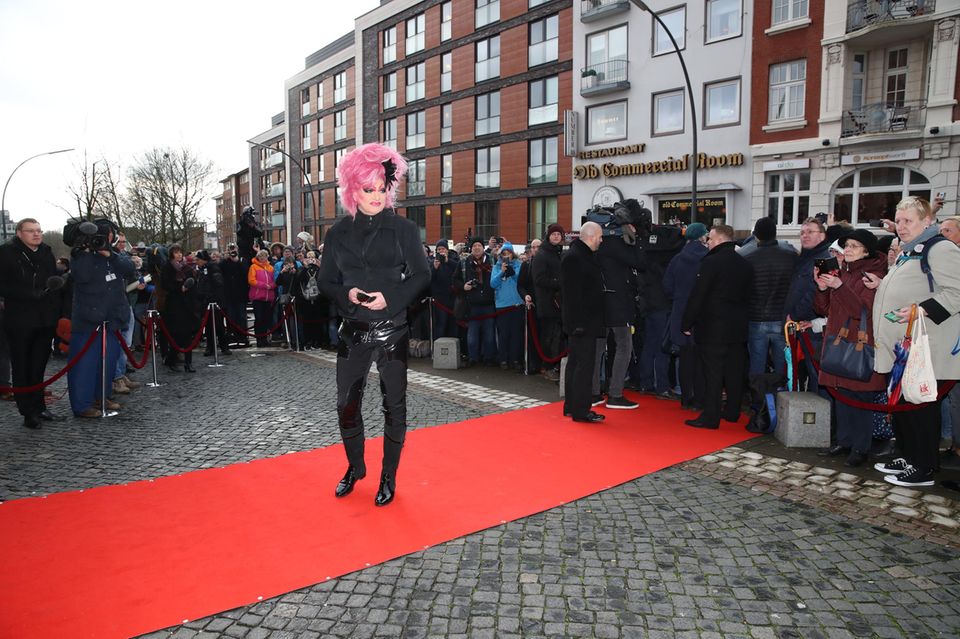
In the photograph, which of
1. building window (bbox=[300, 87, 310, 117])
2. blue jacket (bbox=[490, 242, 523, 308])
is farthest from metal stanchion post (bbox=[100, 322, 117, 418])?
building window (bbox=[300, 87, 310, 117])

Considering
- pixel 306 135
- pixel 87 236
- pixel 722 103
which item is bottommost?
pixel 87 236

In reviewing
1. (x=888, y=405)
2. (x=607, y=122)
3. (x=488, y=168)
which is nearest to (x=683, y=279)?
(x=888, y=405)

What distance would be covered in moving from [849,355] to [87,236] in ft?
25.8

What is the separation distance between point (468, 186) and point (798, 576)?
33952 millimetres

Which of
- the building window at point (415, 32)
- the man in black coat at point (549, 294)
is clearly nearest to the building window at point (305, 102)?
the building window at point (415, 32)

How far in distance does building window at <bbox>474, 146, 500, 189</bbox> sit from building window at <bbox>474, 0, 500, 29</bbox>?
6.51 metres

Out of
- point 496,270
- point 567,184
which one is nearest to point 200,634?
point 496,270

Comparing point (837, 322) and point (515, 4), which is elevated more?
point (515, 4)

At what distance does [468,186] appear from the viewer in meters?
36.2

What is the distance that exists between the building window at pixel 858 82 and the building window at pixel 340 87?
3849 cm

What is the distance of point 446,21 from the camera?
37406 millimetres

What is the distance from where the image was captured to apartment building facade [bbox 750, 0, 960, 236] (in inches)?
752

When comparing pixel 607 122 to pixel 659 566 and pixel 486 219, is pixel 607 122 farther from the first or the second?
pixel 659 566

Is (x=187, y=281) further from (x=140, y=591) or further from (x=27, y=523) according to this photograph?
(x=140, y=591)
